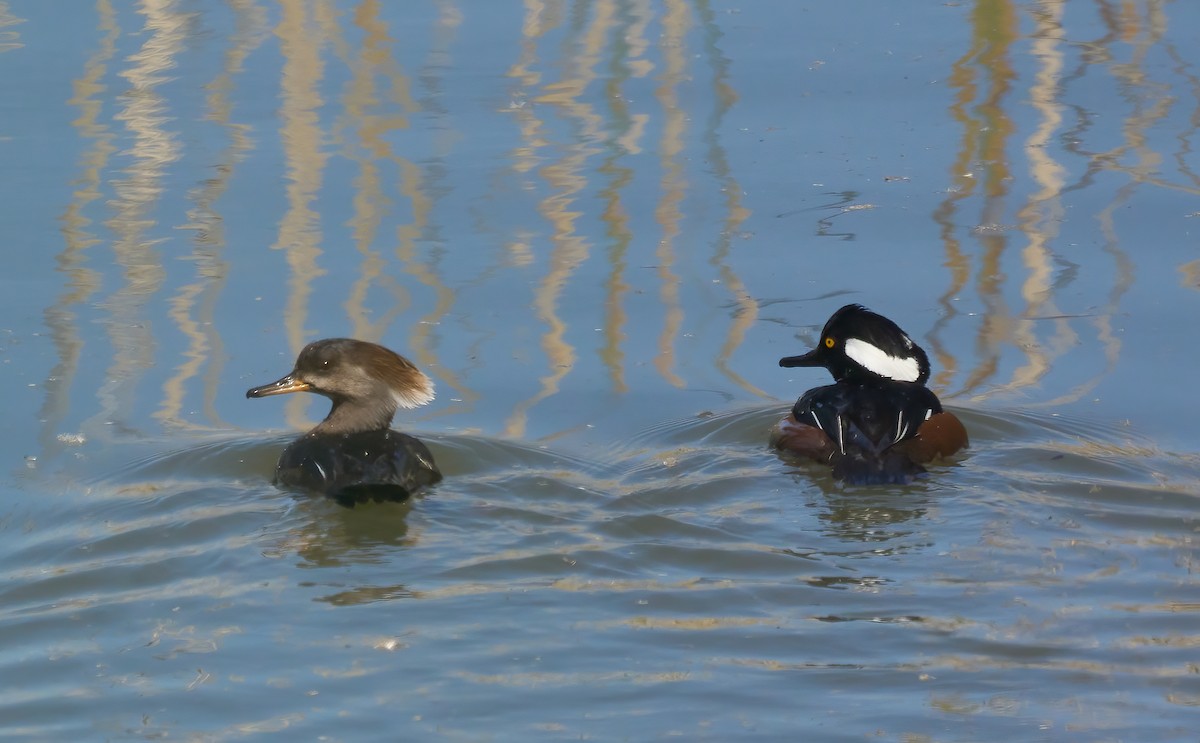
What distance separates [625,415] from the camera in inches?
292

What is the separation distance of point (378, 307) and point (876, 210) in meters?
2.80

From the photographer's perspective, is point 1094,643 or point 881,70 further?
point 881,70

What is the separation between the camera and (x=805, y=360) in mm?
7547

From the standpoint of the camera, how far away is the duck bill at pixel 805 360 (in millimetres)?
7520

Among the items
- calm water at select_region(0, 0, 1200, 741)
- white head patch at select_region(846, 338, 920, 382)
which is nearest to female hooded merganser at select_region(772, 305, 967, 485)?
white head patch at select_region(846, 338, 920, 382)

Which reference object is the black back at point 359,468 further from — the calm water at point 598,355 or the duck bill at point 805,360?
the duck bill at point 805,360

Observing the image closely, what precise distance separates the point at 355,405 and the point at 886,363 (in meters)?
2.21

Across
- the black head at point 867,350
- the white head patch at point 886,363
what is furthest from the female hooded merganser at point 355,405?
the white head patch at point 886,363

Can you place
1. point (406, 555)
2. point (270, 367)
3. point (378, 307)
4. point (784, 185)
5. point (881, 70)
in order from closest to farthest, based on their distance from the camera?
point (406, 555) → point (270, 367) → point (378, 307) → point (784, 185) → point (881, 70)

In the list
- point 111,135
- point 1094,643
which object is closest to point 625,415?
point 1094,643

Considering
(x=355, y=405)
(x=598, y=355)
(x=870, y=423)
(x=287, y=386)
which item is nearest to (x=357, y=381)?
(x=355, y=405)

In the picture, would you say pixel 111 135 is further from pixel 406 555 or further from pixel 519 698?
pixel 519 698

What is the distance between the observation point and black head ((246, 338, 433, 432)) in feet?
23.0

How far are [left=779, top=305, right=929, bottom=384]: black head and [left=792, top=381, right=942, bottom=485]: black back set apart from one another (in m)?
0.14
